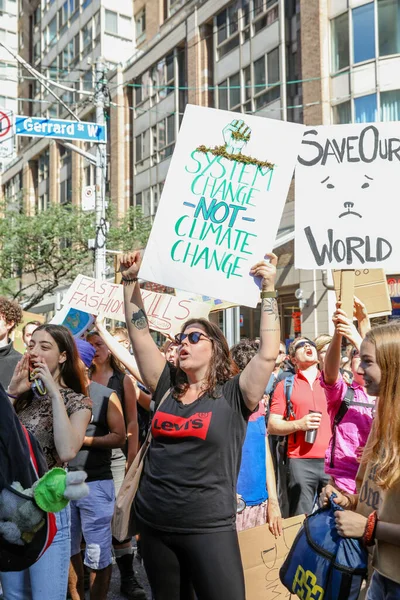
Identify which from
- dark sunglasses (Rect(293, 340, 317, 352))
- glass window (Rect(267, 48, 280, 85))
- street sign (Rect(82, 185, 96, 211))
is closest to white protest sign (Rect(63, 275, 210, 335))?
dark sunglasses (Rect(293, 340, 317, 352))

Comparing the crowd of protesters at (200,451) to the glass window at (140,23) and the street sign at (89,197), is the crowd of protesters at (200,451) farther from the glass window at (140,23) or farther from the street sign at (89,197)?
the glass window at (140,23)

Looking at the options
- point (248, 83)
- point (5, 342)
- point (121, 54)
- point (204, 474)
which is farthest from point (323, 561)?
point (121, 54)

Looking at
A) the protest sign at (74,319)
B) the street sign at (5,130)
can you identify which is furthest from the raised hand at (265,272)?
the street sign at (5,130)

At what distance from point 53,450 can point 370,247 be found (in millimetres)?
2192

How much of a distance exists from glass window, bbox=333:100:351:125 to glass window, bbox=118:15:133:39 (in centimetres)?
1920

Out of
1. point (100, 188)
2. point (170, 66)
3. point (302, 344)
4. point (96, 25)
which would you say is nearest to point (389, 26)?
point (100, 188)

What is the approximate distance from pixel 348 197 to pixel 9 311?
8.28ft

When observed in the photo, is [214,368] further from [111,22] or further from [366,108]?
[111,22]

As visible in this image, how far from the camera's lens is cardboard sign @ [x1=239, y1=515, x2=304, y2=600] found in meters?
3.71

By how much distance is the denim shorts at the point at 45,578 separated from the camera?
287cm

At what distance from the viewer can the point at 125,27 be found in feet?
113

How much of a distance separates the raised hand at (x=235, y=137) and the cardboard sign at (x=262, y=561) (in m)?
2.19

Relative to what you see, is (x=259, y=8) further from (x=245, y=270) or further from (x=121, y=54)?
(x=245, y=270)

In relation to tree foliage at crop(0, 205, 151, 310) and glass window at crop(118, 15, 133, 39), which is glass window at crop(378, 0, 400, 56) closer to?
tree foliage at crop(0, 205, 151, 310)
